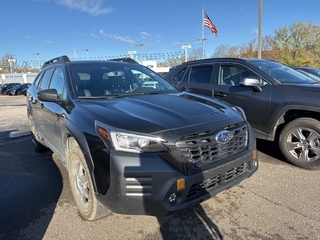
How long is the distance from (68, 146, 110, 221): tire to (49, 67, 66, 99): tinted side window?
2.96 ft

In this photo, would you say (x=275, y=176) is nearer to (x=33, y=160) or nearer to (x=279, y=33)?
(x=33, y=160)

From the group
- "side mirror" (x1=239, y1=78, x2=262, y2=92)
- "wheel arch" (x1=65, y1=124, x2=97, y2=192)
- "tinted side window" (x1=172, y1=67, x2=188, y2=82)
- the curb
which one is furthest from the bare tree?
"wheel arch" (x1=65, y1=124, x2=97, y2=192)

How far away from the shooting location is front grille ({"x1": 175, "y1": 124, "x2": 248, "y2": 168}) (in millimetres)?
2097

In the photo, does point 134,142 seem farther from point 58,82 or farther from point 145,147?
point 58,82

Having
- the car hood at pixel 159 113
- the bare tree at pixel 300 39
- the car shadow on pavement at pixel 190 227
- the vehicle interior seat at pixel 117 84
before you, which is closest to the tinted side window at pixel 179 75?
the vehicle interior seat at pixel 117 84

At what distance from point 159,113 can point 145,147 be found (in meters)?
0.48

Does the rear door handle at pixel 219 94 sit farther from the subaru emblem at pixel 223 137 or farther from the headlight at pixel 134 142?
the headlight at pixel 134 142

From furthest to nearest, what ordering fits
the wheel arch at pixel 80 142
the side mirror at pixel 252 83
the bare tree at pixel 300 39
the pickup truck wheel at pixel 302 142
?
the bare tree at pixel 300 39 → the side mirror at pixel 252 83 → the pickup truck wheel at pixel 302 142 → the wheel arch at pixel 80 142

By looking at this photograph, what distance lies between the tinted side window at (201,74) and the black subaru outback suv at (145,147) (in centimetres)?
217

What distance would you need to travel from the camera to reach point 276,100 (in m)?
3.84

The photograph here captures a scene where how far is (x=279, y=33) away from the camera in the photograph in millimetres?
35156

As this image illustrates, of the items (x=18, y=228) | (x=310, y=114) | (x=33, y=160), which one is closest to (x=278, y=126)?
(x=310, y=114)

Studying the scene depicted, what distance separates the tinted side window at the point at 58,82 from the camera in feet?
10.3

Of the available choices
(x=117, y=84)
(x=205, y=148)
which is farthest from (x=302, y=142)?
(x=117, y=84)
